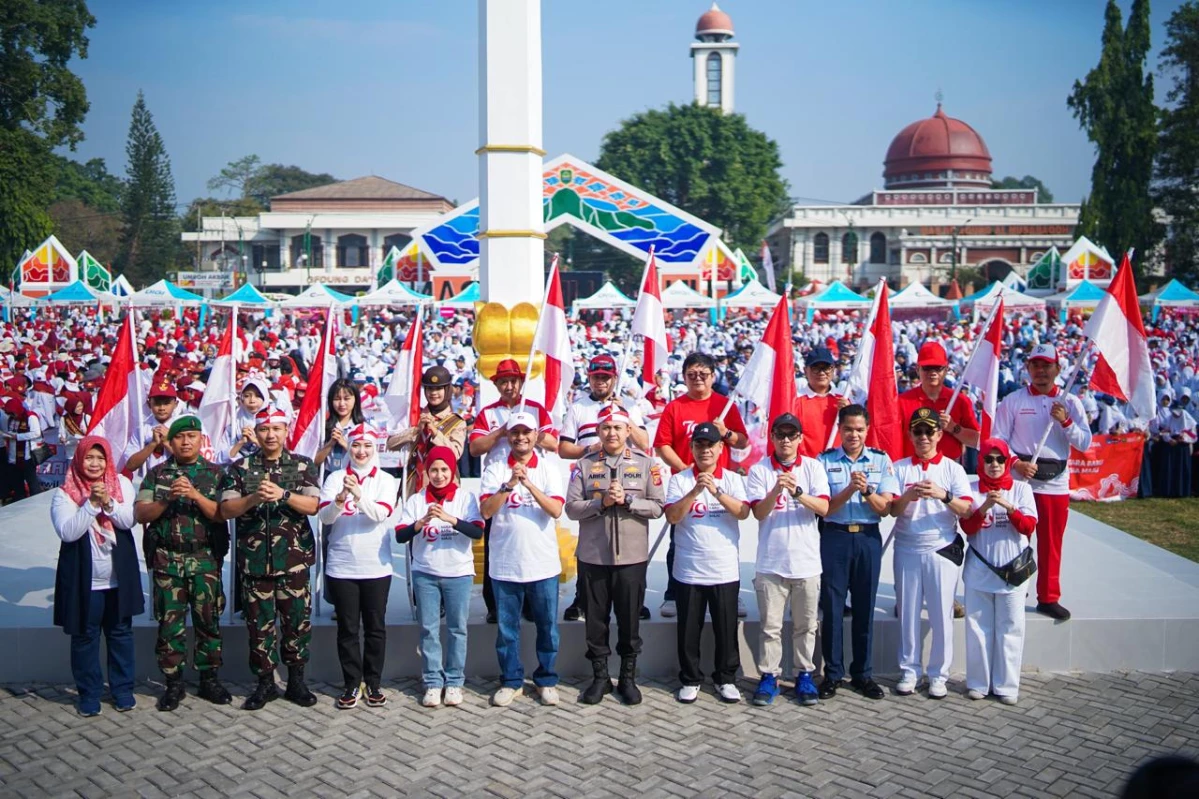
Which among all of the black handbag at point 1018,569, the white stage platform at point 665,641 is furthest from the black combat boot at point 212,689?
the black handbag at point 1018,569

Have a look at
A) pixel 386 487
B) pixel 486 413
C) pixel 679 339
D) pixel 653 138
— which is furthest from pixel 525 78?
pixel 653 138

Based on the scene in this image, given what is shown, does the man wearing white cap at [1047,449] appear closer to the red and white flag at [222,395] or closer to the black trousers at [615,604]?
the black trousers at [615,604]

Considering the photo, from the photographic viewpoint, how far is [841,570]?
5.74 meters

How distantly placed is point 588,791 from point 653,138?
56.5m

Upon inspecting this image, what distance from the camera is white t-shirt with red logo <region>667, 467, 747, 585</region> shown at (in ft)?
18.3

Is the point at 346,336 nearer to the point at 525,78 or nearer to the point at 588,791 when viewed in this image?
the point at 525,78

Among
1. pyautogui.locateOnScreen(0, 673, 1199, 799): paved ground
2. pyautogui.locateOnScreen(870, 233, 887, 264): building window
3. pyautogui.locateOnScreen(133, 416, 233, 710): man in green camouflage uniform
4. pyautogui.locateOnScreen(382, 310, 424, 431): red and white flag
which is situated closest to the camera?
pyautogui.locateOnScreen(0, 673, 1199, 799): paved ground

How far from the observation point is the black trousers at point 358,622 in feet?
18.1

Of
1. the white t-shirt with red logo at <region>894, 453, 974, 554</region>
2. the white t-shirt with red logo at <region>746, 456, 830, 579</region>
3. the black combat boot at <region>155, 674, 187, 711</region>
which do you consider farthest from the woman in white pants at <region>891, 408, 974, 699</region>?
the black combat boot at <region>155, 674, 187, 711</region>

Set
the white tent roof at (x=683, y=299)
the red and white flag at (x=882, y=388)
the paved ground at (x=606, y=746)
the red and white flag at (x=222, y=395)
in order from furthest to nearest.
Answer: the white tent roof at (x=683, y=299) → the red and white flag at (x=222, y=395) → the red and white flag at (x=882, y=388) → the paved ground at (x=606, y=746)

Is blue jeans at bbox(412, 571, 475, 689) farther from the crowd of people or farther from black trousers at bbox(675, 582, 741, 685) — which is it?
black trousers at bbox(675, 582, 741, 685)

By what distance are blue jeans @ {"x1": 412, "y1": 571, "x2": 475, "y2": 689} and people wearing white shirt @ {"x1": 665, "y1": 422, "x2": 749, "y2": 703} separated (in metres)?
1.20

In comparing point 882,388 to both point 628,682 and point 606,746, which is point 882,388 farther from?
point 606,746

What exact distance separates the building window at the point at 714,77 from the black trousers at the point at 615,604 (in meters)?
74.5
